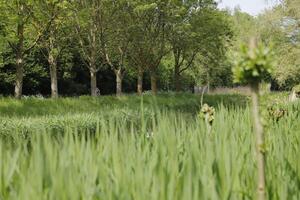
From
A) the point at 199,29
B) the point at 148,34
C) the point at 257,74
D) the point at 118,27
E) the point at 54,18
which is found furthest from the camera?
the point at 199,29

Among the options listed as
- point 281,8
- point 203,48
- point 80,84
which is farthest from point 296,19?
point 80,84

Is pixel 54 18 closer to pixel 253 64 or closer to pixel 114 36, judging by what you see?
pixel 114 36

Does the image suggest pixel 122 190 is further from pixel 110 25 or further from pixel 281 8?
pixel 281 8

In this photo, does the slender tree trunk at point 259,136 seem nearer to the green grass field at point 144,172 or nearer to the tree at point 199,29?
the green grass field at point 144,172

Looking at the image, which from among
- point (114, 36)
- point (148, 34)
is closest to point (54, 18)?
point (114, 36)

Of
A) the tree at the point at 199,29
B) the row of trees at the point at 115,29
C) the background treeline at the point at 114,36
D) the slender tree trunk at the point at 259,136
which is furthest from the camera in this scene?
the tree at the point at 199,29

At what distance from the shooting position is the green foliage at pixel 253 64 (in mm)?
1619

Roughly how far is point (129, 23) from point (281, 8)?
12.0 meters

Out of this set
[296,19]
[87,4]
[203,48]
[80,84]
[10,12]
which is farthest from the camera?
[80,84]

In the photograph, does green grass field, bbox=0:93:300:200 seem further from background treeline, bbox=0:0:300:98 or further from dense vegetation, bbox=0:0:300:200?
background treeline, bbox=0:0:300:98

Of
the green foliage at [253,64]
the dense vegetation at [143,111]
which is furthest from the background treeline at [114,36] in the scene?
the green foliage at [253,64]

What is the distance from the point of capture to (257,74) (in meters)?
1.60

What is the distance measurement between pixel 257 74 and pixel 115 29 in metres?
30.2

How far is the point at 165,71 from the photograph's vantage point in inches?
2127
